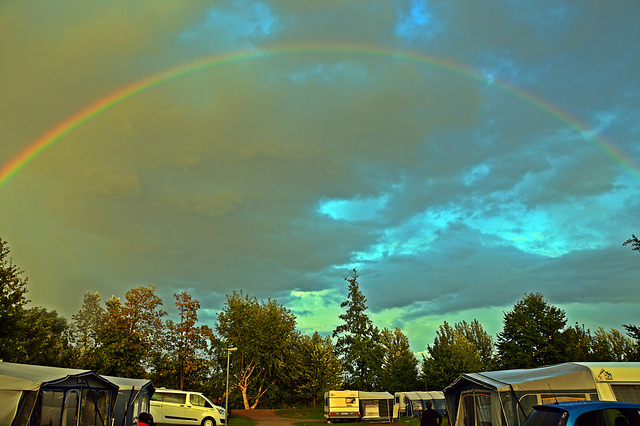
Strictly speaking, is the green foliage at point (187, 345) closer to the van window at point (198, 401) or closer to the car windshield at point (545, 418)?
the van window at point (198, 401)

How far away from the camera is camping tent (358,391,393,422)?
40.5 m

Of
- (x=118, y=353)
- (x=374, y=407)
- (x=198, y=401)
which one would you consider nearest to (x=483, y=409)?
(x=198, y=401)

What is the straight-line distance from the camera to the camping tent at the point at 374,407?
40.5m

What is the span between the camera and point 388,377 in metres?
68.2

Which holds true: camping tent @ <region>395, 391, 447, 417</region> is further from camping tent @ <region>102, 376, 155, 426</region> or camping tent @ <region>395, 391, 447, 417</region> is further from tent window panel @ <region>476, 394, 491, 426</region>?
tent window panel @ <region>476, 394, 491, 426</region>

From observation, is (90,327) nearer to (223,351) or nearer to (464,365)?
(223,351)

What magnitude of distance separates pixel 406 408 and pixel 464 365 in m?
14.4

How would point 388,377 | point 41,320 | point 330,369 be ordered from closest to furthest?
point 41,320, point 330,369, point 388,377

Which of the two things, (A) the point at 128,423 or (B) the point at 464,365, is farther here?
(B) the point at 464,365

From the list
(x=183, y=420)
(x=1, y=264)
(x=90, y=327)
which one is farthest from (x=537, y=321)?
(x=90, y=327)

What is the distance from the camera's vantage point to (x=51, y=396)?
505 inches

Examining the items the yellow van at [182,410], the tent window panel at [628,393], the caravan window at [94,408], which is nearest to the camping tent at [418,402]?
the yellow van at [182,410]

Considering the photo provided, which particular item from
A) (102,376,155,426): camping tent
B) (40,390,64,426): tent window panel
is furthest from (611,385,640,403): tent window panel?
(102,376,155,426): camping tent

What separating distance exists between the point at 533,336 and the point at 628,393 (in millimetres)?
43072
